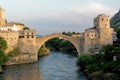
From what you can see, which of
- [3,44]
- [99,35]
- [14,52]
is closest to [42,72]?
[3,44]

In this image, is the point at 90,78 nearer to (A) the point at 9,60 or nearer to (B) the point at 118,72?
(B) the point at 118,72

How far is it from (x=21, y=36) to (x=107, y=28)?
45.6ft

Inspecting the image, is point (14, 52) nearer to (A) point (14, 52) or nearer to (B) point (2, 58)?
(A) point (14, 52)

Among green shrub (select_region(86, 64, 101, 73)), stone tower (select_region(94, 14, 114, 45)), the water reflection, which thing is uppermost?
stone tower (select_region(94, 14, 114, 45))

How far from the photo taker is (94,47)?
61.6 meters

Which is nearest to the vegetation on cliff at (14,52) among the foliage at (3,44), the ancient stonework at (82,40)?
the ancient stonework at (82,40)

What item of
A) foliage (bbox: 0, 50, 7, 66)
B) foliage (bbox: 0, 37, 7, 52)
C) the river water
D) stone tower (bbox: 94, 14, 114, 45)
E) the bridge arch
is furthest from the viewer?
the bridge arch

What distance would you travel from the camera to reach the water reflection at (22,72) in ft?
150

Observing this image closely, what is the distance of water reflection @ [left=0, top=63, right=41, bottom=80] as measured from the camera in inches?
1804

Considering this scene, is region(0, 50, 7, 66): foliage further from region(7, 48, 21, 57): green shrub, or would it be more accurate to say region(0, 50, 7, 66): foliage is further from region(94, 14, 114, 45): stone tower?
region(94, 14, 114, 45): stone tower

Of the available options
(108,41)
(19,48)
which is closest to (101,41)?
(108,41)

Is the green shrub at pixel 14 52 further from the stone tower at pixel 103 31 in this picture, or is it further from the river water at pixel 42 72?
the stone tower at pixel 103 31

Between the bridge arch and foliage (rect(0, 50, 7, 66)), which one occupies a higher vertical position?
the bridge arch

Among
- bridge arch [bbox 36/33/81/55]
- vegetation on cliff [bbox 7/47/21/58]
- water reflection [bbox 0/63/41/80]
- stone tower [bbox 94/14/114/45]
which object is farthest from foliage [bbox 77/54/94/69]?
bridge arch [bbox 36/33/81/55]
